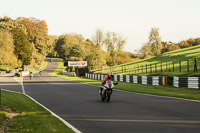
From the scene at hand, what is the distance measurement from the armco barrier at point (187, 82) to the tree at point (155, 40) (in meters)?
82.6

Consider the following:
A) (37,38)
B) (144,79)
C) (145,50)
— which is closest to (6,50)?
(144,79)

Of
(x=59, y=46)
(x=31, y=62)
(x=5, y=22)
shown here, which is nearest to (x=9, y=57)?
(x=5, y=22)

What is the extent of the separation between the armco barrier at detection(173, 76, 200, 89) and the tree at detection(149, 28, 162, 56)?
82617 millimetres

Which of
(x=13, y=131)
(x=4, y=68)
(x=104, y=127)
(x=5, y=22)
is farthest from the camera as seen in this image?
(x=4, y=68)

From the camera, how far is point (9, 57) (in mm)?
→ 69938

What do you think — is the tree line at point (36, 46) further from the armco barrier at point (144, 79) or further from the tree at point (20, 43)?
the armco barrier at point (144, 79)

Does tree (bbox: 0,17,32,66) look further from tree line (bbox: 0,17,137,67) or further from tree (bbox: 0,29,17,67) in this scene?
tree (bbox: 0,29,17,67)

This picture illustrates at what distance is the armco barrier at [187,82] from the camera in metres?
24.8

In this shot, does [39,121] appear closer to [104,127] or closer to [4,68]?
[104,127]

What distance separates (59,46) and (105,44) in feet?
225

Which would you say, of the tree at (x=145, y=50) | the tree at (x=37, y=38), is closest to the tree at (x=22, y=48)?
the tree at (x=37, y=38)

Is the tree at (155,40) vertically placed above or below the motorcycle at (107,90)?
above

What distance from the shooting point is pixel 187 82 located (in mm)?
26125

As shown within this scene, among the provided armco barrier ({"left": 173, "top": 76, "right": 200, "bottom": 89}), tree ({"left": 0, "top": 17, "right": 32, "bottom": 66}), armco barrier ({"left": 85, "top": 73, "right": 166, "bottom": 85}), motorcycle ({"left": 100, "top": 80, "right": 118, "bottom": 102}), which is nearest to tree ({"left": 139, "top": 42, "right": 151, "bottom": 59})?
tree ({"left": 0, "top": 17, "right": 32, "bottom": 66})
